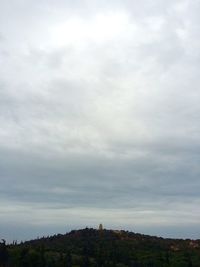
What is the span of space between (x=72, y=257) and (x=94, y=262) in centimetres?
1019

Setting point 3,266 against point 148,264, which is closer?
point 3,266

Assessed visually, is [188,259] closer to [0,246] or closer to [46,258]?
[46,258]

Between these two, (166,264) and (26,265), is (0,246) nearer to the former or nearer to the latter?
(26,265)

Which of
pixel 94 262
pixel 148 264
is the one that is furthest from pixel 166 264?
pixel 94 262

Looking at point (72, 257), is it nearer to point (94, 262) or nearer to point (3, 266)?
point (94, 262)

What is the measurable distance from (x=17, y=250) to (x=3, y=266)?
37.2 feet

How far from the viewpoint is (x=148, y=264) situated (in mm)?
191375

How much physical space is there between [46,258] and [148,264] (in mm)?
39963

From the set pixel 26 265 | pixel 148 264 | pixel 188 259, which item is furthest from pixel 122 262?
pixel 26 265

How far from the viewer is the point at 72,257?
18762 centimetres

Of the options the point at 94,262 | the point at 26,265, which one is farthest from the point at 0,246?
the point at 94,262

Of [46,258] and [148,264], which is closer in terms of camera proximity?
[46,258]

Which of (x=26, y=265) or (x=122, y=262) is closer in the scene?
(x=26, y=265)

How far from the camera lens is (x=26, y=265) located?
17250 centimetres
